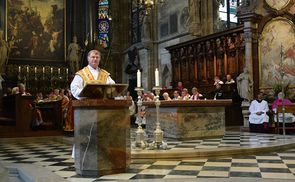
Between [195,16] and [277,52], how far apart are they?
19.6 ft

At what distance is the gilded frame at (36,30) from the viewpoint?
24.7 meters

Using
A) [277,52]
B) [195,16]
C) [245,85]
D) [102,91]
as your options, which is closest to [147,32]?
[195,16]

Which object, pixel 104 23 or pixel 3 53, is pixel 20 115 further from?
pixel 104 23

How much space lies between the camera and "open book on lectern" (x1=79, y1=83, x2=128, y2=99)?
5113 millimetres

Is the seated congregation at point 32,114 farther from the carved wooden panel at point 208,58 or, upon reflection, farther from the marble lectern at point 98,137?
the carved wooden panel at point 208,58

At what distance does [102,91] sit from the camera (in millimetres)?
5215

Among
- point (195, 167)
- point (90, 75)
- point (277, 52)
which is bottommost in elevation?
point (195, 167)

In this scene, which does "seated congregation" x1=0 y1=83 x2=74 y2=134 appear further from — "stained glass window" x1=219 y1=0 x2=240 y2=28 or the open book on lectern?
"stained glass window" x1=219 y1=0 x2=240 y2=28

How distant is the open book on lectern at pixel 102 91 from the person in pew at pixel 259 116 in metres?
7.86

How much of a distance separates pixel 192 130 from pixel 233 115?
5819mm

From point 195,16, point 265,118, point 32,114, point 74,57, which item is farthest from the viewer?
point 74,57

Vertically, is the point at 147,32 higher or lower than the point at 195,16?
lower

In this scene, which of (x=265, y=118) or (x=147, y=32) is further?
(x=147, y=32)

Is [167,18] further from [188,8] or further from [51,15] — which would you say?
[51,15]
